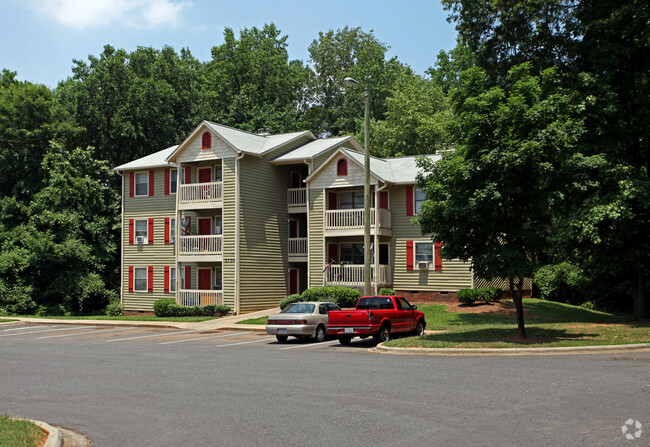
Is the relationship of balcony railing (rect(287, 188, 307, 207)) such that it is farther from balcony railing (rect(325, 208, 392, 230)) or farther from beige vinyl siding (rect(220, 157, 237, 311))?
beige vinyl siding (rect(220, 157, 237, 311))

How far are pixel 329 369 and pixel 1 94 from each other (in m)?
43.0

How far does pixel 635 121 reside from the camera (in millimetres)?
25797

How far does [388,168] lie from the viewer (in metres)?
38.4

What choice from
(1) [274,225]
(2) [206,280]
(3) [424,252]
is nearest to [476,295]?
(3) [424,252]

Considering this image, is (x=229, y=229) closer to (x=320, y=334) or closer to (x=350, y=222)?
(x=350, y=222)

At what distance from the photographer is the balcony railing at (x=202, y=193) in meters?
36.4

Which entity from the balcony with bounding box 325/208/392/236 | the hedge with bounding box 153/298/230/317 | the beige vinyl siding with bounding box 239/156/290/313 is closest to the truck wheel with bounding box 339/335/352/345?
the balcony with bounding box 325/208/392/236

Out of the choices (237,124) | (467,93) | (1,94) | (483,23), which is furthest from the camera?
(237,124)

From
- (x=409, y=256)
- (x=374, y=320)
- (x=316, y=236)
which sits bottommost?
(x=374, y=320)

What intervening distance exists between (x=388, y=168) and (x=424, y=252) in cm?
593

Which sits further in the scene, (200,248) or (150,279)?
(150,279)

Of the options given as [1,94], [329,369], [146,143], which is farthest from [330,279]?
[1,94]

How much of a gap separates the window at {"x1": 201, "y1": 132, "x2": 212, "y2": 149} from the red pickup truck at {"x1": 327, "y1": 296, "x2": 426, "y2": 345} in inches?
708

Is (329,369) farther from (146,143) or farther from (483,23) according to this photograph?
(146,143)
